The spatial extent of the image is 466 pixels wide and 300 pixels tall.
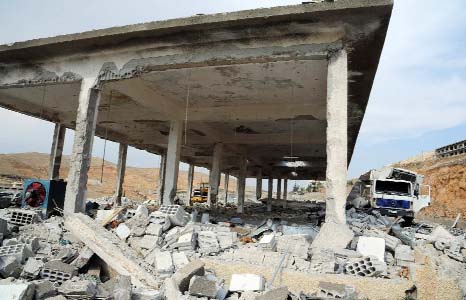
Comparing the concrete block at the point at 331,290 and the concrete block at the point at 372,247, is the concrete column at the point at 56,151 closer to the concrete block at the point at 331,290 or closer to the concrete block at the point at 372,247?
the concrete block at the point at 331,290

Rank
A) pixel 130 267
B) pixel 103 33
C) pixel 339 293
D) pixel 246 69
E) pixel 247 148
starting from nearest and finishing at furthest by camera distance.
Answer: pixel 339 293, pixel 130 267, pixel 103 33, pixel 246 69, pixel 247 148

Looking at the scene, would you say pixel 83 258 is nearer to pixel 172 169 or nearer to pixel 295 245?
pixel 295 245

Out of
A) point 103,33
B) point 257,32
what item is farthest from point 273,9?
point 103,33

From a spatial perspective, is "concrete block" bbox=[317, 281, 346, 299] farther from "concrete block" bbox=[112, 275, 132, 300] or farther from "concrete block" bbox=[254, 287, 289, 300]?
"concrete block" bbox=[112, 275, 132, 300]

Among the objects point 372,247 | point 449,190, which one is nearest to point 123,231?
point 372,247

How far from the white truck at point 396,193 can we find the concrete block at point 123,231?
459 inches

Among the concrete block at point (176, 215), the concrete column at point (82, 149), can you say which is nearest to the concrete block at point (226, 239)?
the concrete block at point (176, 215)

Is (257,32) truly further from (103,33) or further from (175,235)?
(175,235)

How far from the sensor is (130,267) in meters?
6.09

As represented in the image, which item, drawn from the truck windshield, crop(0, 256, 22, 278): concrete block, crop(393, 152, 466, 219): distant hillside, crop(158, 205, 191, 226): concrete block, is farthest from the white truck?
crop(0, 256, 22, 278): concrete block

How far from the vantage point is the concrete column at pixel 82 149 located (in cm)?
786

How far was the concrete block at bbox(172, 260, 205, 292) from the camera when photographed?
5031 mm

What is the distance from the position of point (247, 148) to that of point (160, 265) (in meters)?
12.6

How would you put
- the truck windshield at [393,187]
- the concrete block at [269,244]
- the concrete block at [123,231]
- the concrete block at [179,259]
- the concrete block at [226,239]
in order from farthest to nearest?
1. the truck windshield at [393,187]
2. the concrete block at [123,231]
3. the concrete block at [226,239]
4. the concrete block at [269,244]
5. the concrete block at [179,259]
